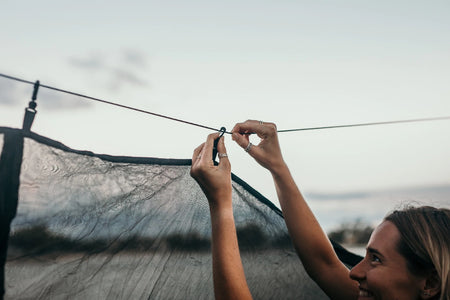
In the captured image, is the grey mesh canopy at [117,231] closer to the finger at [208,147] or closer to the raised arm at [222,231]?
the finger at [208,147]

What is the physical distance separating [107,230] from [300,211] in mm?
1077

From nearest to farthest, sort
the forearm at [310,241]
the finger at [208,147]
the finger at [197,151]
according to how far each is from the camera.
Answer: the finger at [208,147], the finger at [197,151], the forearm at [310,241]

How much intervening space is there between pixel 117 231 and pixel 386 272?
1368mm

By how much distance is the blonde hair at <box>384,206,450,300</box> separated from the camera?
1.64 meters

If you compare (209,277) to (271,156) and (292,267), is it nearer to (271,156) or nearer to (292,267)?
(292,267)

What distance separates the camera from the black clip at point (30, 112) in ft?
5.43

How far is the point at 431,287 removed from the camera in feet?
5.54

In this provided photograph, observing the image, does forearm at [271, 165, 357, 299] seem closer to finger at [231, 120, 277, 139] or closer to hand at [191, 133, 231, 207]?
finger at [231, 120, 277, 139]

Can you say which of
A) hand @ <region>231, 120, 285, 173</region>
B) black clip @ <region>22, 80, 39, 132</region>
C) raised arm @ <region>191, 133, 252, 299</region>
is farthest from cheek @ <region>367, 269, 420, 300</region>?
black clip @ <region>22, 80, 39, 132</region>

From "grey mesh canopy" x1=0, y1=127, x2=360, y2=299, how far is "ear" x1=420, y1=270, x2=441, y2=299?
106 cm

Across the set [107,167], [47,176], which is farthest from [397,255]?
[47,176]

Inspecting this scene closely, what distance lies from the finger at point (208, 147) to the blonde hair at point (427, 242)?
96 centimetres

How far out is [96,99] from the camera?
179 cm

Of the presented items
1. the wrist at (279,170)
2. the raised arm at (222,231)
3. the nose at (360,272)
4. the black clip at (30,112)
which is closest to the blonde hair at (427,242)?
the nose at (360,272)
